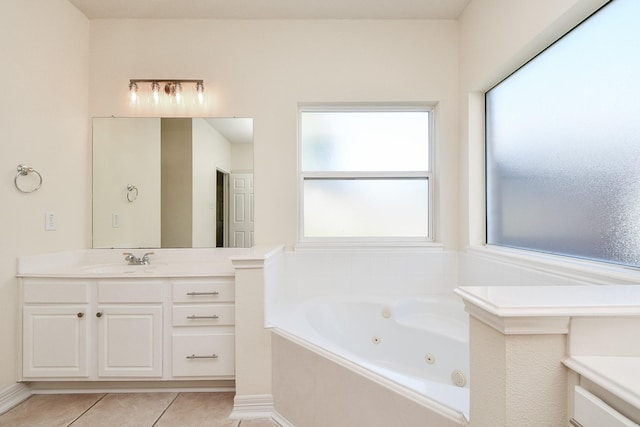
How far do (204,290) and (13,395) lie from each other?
1.32m

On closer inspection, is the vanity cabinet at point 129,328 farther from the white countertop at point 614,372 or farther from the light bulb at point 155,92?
the white countertop at point 614,372

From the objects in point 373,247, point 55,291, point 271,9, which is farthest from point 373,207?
point 55,291

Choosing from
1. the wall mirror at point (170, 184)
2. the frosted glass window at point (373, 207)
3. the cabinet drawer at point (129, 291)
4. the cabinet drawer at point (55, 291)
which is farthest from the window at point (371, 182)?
the cabinet drawer at point (55, 291)

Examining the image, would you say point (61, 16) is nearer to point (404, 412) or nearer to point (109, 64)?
point (109, 64)

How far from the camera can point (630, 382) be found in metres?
0.54

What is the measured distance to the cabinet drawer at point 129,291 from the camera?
1864mm

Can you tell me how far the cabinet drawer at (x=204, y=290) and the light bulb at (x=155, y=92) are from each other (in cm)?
149

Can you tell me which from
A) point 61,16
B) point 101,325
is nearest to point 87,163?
point 61,16

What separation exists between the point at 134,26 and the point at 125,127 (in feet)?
2.62

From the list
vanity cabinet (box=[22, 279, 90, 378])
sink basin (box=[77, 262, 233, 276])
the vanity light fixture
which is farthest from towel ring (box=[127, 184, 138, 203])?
vanity cabinet (box=[22, 279, 90, 378])

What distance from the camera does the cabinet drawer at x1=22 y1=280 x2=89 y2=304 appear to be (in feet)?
6.08

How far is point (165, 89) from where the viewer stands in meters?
2.36

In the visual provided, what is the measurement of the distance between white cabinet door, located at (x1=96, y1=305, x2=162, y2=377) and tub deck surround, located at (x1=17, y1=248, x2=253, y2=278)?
0.23 m

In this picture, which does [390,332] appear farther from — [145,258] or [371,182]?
[145,258]
